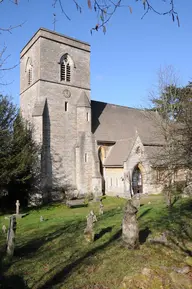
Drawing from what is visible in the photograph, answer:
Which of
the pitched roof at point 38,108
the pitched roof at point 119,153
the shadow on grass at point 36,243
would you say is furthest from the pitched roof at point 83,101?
the shadow on grass at point 36,243

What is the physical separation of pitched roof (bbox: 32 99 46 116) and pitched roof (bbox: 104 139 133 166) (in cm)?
943

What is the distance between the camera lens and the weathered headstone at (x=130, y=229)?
7.94 meters

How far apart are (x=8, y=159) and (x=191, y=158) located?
1504cm

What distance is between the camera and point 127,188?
25844 mm

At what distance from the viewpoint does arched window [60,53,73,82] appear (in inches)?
1067

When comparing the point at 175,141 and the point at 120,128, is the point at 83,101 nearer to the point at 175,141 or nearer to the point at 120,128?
the point at 120,128

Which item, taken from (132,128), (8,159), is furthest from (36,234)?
(132,128)

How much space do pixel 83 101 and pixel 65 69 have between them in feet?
13.6

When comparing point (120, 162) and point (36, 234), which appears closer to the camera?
point (36, 234)

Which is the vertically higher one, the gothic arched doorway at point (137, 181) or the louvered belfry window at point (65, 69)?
the louvered belfry window at point (65, 69)

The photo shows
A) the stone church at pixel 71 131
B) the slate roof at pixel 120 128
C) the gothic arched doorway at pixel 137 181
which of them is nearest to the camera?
the stone church at pixel 71 131

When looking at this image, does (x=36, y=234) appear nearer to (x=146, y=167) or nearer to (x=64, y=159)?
(x=64, y=159)

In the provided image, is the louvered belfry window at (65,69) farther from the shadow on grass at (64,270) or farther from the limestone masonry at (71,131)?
the shadow on grass at (64,270)

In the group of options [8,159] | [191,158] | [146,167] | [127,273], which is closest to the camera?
[127,273]
